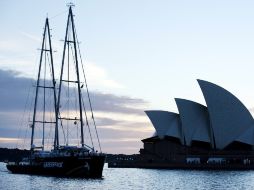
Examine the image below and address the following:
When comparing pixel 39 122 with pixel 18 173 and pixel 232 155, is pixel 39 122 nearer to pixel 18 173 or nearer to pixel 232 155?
pixel 18 173

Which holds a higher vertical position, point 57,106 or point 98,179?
point 57,106

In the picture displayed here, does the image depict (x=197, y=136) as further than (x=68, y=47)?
Yes

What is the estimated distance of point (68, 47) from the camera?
6169 cm

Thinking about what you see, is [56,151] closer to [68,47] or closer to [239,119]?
[68,47]

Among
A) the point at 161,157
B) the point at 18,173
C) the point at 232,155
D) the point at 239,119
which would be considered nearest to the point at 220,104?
the point at 239,119

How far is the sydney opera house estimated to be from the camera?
107812 mm

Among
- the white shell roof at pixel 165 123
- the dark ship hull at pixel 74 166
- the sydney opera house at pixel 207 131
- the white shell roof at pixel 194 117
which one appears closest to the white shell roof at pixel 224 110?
the sydney opera house at pixel 207 131

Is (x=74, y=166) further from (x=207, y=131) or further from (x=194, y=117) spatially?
(x=207, y=131)

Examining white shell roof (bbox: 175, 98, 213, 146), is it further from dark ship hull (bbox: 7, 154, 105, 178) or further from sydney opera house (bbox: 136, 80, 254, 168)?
dark ship hull (bbox: 7, 154, 105, 178)

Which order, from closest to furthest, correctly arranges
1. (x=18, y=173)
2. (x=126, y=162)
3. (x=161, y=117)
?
1. (x=18, y=173)
2. (x=161, y=117)
3. (x=126, y=162)

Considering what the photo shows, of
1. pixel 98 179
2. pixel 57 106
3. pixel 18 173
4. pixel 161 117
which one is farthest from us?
pixel 161 117

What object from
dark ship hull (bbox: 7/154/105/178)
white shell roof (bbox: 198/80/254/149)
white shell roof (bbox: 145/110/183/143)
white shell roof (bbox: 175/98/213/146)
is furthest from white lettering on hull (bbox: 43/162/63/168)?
white shell roof (bbox: 145/110/183/143)

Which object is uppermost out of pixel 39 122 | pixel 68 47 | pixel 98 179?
pixel 68 47

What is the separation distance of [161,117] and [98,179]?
62290mm
